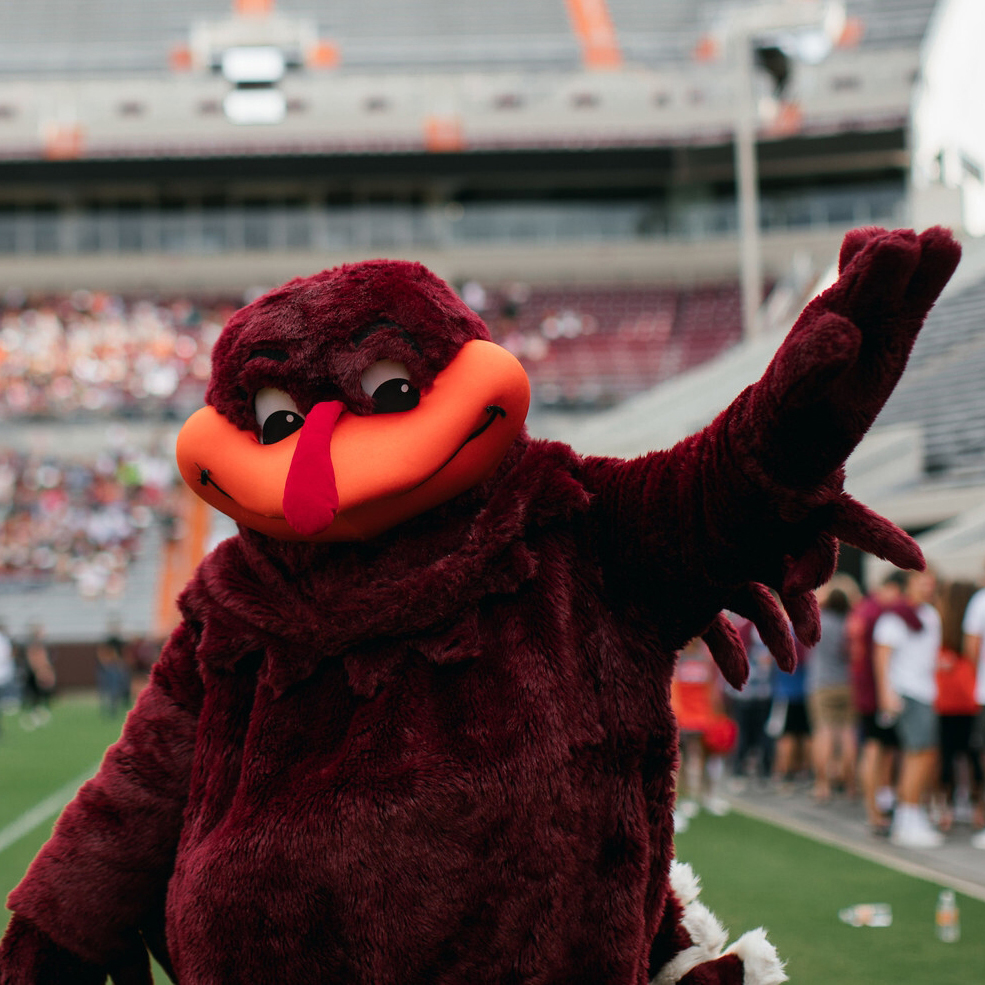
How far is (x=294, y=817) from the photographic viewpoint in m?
1.63

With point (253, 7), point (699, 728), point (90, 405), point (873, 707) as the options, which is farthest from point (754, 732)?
point (253, 7)

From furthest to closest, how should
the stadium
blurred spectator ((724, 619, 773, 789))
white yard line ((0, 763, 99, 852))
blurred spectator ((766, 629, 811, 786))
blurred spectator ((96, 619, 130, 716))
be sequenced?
the stadium → blurred spectator ((96, 619, 130, 716)) → blurred spectator ((724, 619, 773, 789)) → blurred spectator ((766, 629, 811, 786)) → white yard line ((0, 763, 99, 852))

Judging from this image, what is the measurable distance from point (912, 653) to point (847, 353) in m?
5.62

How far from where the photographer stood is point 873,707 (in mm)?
6992

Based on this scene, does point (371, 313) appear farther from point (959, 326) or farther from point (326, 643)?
point (959, 326)

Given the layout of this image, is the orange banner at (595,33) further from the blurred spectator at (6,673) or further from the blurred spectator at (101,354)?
the blurred spectator at (6,673)

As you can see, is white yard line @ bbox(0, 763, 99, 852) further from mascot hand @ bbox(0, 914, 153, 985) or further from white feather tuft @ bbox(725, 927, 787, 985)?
white feather tuft @ bbox(725, 927, 787, 985)

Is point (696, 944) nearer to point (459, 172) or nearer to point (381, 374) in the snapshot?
point (381, 374)

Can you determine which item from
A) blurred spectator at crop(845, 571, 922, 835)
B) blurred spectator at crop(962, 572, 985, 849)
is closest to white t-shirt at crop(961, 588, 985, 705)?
blurred spectator at crop(962, 572, 985, 849)

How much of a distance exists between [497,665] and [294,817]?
32cm

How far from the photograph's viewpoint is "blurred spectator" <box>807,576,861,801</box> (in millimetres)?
7762

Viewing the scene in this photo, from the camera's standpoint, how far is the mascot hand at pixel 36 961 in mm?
1791

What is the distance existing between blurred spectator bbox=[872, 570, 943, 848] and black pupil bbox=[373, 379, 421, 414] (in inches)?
210

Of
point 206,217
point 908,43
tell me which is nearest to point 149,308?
point 206,217
